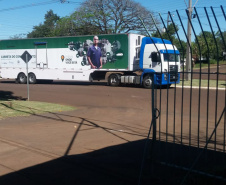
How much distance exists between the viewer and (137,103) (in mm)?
16141

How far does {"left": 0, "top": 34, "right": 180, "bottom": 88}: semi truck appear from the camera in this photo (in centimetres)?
Result: 2434

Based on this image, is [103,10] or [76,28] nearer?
[103,10]

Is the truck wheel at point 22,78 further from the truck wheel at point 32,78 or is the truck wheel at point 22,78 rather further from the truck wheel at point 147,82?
the truck wheel at point 147,82

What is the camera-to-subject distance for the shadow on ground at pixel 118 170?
5.31m

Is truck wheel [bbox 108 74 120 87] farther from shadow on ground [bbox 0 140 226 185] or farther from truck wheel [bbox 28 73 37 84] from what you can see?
shadow on ground [bbox 0 140 226 185]

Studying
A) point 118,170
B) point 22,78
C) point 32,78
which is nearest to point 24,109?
point 118,170

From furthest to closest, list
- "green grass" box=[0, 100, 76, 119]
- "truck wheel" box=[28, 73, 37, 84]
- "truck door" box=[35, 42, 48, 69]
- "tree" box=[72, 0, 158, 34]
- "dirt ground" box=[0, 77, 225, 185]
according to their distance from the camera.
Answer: "tree" box=[72, 0, 158, 34]
"truck wheel" box=[28, 73, 37, 84]
"truck door" box=[35, 42, 48, 69]
"green grass" box=[0, 100, 76, 119]
"dirt ground" box=[0, 77, 225, 185]

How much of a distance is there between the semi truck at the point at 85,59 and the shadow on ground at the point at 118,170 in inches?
627

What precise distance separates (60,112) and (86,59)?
548 inches

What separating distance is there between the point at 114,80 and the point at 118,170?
795 inches

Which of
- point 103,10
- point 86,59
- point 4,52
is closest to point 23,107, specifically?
point 86,59

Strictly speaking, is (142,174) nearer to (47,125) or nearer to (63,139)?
(63,139)

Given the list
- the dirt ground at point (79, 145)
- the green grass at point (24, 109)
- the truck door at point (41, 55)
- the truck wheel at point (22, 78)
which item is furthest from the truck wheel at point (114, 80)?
the dirt ground at point (79, 145)

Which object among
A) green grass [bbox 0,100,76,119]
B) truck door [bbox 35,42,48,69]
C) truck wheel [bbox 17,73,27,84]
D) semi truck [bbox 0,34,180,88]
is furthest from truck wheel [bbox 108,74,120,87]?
green grass [bbox 0,100,76,119]
